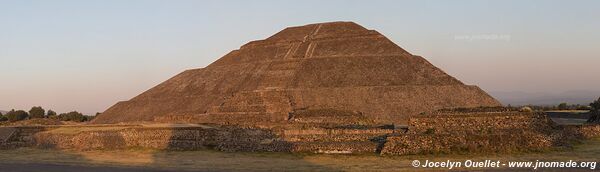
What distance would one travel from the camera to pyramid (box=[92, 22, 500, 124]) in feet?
140

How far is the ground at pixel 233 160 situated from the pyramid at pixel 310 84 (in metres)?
11.6

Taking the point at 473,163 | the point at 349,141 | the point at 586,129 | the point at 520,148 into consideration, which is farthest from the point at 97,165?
the point at 586,129

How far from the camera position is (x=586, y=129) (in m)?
27.6

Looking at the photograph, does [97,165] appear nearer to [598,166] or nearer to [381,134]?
[381,134]

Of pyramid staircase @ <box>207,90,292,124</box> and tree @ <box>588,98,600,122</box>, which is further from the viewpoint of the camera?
pyramid staircase @ <box>207,90,292,124</box>

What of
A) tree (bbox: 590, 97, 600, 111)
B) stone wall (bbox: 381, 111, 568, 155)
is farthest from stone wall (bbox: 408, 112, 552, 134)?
tree (bbox: 590, 97, 600, 111)

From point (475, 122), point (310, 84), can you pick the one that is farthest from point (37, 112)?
point (475, 122)

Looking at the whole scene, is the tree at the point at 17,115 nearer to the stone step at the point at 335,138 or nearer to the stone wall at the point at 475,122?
the stone step at the point at 335,138

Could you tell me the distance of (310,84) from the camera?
4844 cm

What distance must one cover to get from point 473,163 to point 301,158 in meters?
6.51

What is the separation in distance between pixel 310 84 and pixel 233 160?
25.7 m

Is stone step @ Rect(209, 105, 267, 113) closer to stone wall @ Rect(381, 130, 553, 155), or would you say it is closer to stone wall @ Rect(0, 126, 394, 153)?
stone wall @ Rect(0, 126, 394, 153)

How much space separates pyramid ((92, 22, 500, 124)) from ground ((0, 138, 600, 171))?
11578 mm

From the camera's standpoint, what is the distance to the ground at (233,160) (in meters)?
19.9
